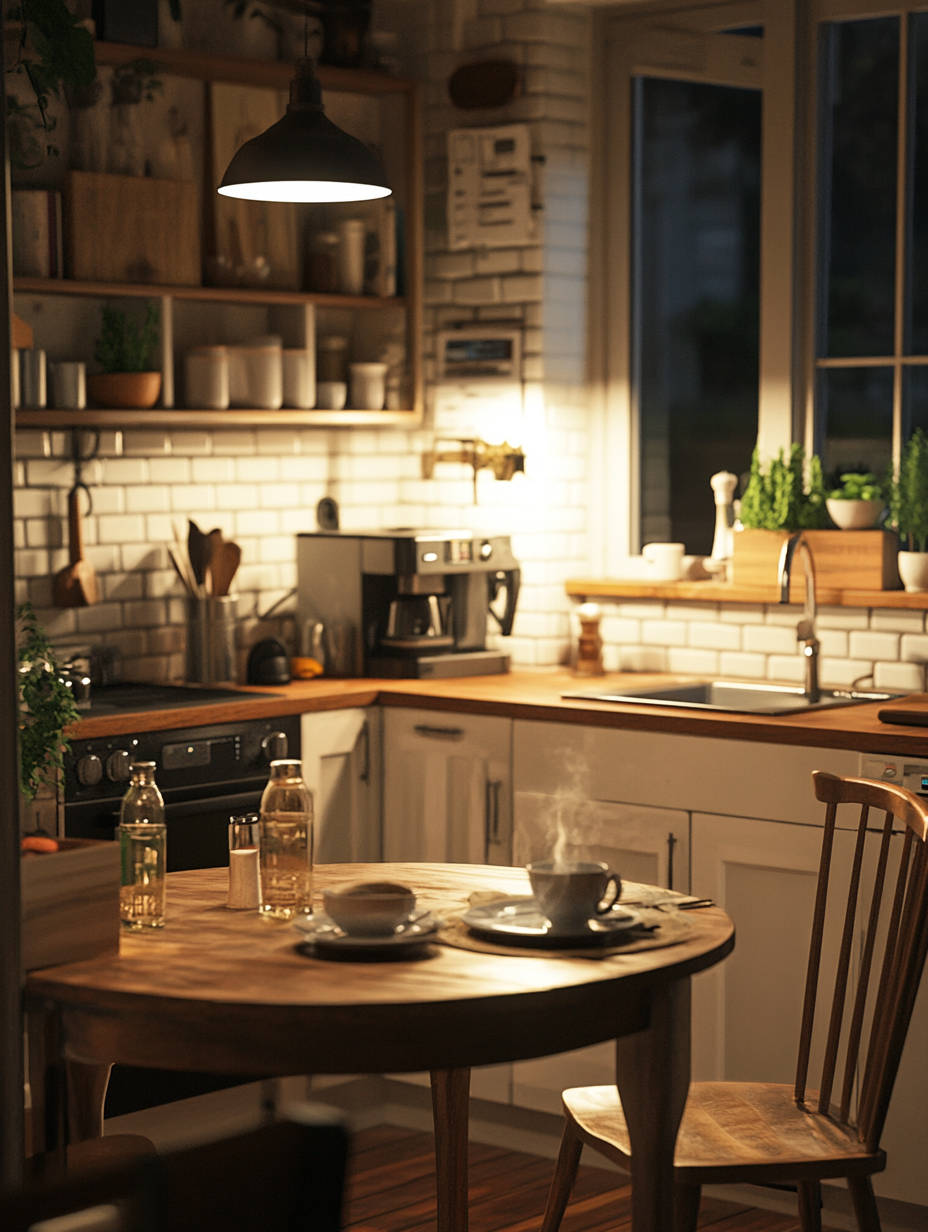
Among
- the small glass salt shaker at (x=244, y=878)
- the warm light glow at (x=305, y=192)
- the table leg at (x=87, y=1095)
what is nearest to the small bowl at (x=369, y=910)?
the small glass salt shaker at (x=244, y=878)

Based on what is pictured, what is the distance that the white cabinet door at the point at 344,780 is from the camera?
4.57 metres

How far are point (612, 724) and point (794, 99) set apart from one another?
178cm

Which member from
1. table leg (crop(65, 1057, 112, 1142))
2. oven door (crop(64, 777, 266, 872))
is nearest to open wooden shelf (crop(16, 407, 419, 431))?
oven door (crop(64, 777, 266, 872))

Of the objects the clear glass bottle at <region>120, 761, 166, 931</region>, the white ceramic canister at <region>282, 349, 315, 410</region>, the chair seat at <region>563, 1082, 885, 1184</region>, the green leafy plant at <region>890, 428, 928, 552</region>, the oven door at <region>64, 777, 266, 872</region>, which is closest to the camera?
the clear glass bottle at <region>120, 761, 166, 931</region>

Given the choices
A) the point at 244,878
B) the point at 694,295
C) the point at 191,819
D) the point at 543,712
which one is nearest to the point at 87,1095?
the point at 244,878

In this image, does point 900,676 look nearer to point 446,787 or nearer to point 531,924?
point 446,787

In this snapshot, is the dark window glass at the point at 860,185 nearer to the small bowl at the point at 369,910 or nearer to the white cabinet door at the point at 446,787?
the white cabinet door at the point at 446,787

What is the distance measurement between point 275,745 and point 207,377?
101cm

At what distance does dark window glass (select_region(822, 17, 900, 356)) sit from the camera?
474cm

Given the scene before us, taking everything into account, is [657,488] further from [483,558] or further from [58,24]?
[58,24]

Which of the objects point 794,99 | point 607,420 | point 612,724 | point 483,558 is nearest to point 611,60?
point 794,99

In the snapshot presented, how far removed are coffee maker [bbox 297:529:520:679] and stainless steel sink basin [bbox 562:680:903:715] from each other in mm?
553

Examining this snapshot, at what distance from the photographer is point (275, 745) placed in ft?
14.6

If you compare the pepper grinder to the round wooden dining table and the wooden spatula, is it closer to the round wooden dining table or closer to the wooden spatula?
the wooden spatula
